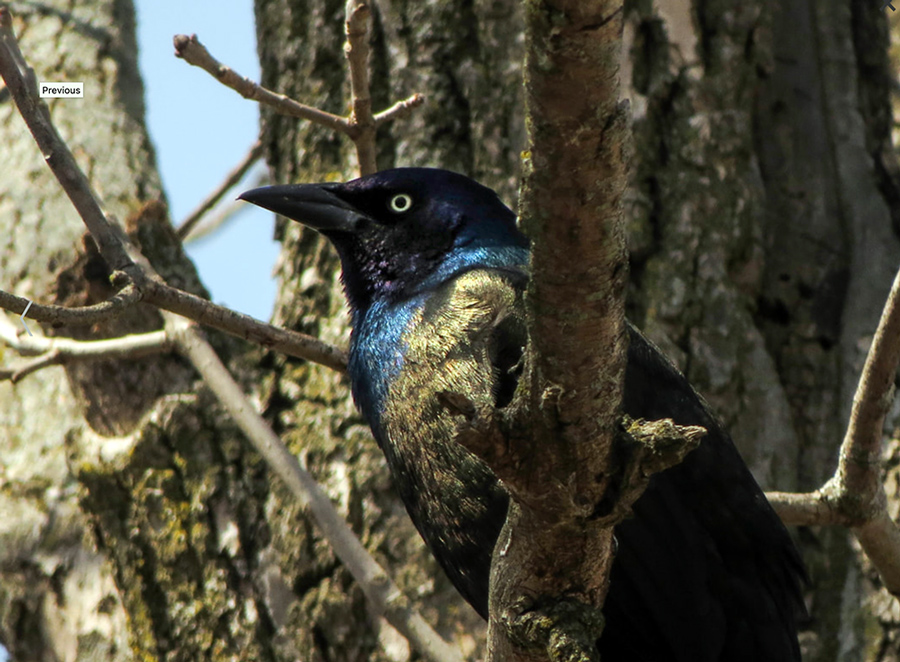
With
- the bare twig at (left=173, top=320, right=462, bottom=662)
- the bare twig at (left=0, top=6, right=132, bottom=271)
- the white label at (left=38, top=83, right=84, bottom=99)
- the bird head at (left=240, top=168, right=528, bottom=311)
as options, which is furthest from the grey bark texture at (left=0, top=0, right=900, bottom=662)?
the bare twig at (left=0, top=6, right=132, bottom=271)

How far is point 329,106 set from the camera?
4.48 m

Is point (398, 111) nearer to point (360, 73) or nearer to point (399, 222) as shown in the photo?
point (360, 73)

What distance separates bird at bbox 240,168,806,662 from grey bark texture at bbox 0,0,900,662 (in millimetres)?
640

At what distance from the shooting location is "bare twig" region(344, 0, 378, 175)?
3.08 m

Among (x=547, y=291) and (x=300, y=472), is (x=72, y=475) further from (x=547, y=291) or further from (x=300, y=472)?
(x=547, y=291)

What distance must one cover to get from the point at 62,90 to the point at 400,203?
2.01 metres

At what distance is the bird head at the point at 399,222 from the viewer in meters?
3.62

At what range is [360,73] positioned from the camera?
319 cm

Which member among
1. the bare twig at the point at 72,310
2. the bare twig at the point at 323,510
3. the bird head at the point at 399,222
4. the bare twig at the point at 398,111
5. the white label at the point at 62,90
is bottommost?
the bare twig at the point at 323,510

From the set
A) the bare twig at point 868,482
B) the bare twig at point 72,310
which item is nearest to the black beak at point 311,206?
the bare twig at point 72,310

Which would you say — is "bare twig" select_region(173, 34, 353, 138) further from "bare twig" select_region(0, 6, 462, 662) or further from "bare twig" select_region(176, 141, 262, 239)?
"bare twig" select_region(176, 141, 262, 239)

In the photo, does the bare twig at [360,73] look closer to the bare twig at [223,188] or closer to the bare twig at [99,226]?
the bare twig at [99,226]

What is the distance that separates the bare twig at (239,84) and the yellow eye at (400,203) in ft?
1.17

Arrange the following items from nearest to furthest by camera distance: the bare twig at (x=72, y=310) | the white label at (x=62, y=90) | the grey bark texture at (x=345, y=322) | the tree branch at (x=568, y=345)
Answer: the tree branch at (x=568, y=345)
the bare twig at (x=72, y=310)
the grey bark texture at (x=345, y=322)
the white label at (x=62, y=90)
